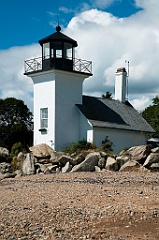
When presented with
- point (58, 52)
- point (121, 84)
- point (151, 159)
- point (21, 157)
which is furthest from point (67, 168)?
point (121, 84)

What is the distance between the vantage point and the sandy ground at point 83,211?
661cm

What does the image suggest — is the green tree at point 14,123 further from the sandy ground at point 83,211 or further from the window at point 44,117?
the sandy ground at point 83,211

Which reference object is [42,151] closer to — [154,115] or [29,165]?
[29,165]

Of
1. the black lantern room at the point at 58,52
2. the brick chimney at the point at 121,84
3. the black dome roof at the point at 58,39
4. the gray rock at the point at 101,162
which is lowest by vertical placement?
the gray rock at the point at 101,162

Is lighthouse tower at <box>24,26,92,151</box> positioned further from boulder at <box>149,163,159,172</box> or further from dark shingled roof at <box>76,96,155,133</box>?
boulder at <box>149,163,159,172</box>

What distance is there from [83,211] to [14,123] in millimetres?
17693

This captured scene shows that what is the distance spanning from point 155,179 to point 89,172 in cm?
341

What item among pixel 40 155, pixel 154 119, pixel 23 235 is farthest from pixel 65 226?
pixel 154 119

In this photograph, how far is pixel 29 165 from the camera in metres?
18.2

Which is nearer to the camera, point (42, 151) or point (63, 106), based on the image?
point (42, 151)

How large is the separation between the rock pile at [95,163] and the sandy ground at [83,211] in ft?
11.5

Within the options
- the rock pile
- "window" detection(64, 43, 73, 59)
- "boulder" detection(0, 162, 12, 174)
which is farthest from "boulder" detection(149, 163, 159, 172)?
"window" detection(64, 43, 73, 59)

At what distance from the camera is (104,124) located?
77.0ft

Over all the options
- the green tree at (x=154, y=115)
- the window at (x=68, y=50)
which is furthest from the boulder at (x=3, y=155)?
the green tree at (x=154, y=115)
